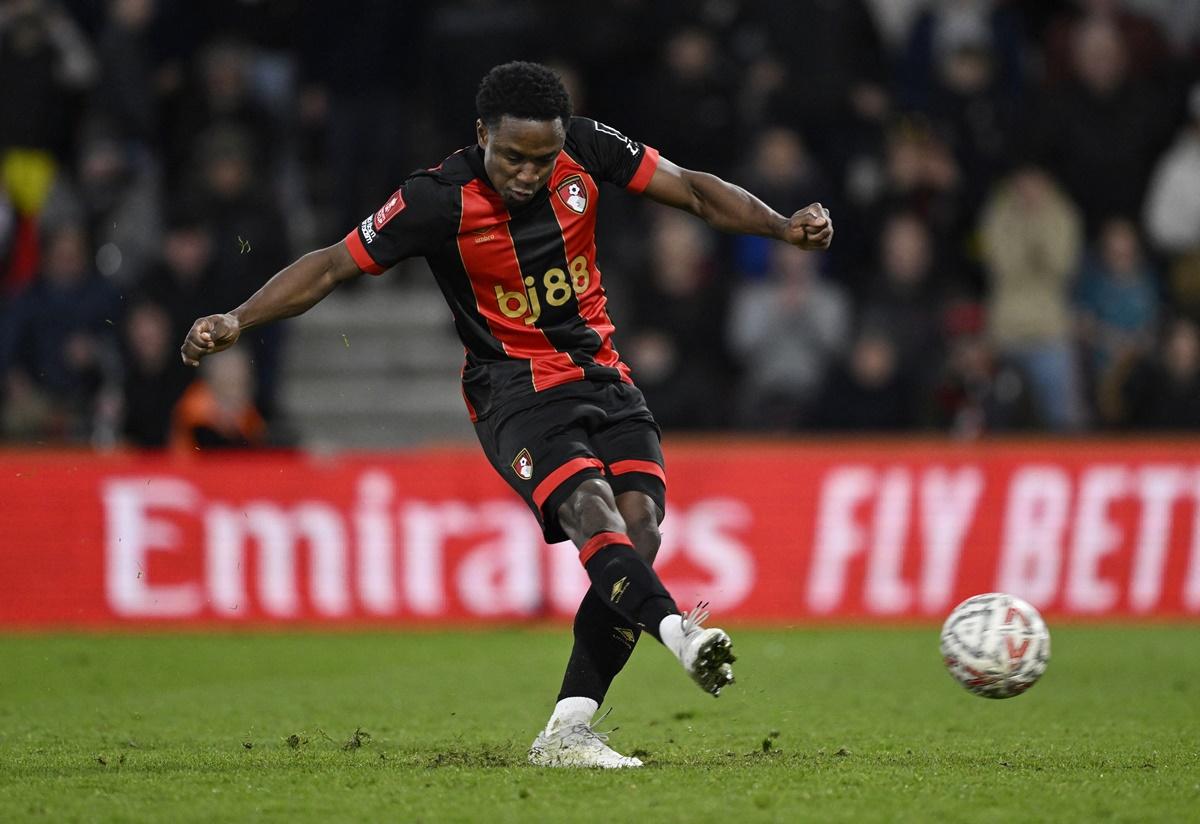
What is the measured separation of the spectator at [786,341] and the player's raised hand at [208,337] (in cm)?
849

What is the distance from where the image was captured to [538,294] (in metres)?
6.57

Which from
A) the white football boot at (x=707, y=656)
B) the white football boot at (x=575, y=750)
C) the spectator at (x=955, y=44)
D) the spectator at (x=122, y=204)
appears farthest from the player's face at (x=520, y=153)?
the spectator at (x=955, y=44)

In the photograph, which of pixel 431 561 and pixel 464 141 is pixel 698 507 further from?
pixel 464 141

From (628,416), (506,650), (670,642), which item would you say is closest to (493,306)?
(628,416)

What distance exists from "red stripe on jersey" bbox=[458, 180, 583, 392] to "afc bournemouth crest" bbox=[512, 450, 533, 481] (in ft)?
0.90

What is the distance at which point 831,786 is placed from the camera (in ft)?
19.0

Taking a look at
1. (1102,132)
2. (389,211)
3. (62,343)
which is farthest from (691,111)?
(389,211)

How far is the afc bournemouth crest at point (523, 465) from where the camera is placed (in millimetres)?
6375

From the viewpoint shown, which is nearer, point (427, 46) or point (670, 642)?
point (670, 642)

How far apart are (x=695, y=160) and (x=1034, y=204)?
2.93m

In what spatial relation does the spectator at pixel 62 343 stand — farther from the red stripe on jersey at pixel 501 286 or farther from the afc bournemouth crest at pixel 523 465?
the afc bournemouth crest at pixel 523 465

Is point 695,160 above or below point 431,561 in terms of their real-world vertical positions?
above

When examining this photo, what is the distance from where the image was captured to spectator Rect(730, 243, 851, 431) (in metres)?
14.3

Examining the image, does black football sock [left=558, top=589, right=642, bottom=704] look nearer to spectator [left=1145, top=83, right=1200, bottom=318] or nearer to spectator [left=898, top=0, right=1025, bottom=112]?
spectator [left=1145, top=83, right=1200, bottom=318]
